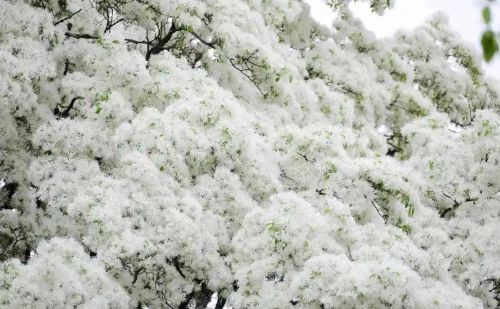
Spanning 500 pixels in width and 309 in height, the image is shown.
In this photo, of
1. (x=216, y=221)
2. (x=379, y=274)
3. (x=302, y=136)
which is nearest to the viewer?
(x=379, y=274)

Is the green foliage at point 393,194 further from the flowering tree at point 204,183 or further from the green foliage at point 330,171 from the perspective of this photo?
the green foliage at point 330,171

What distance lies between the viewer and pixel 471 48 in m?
20.4

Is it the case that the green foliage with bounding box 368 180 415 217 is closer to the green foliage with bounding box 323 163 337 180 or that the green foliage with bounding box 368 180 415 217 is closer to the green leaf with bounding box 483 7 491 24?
the green foliage with bounding box 323 163 337 180

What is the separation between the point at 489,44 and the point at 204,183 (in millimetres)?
8476

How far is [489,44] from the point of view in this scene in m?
1.80

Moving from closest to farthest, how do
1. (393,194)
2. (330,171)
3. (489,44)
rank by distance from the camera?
(489,44), (393,194), (330,171)

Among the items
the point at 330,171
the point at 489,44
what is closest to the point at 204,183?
the point at 330,171

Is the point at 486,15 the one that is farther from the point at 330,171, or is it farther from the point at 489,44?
the point at 330,171

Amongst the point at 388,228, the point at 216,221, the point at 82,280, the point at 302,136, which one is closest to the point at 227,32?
the point at 302,136

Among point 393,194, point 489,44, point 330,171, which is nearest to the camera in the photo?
point 489,44

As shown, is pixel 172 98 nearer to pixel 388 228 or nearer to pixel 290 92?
pixel 290 92

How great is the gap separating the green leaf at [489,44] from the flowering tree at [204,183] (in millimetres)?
6090

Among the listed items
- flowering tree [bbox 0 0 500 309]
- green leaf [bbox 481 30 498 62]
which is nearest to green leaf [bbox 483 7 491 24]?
green leaf [bbox 481 30 498 62]

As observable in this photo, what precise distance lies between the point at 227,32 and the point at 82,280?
23.2 ft
